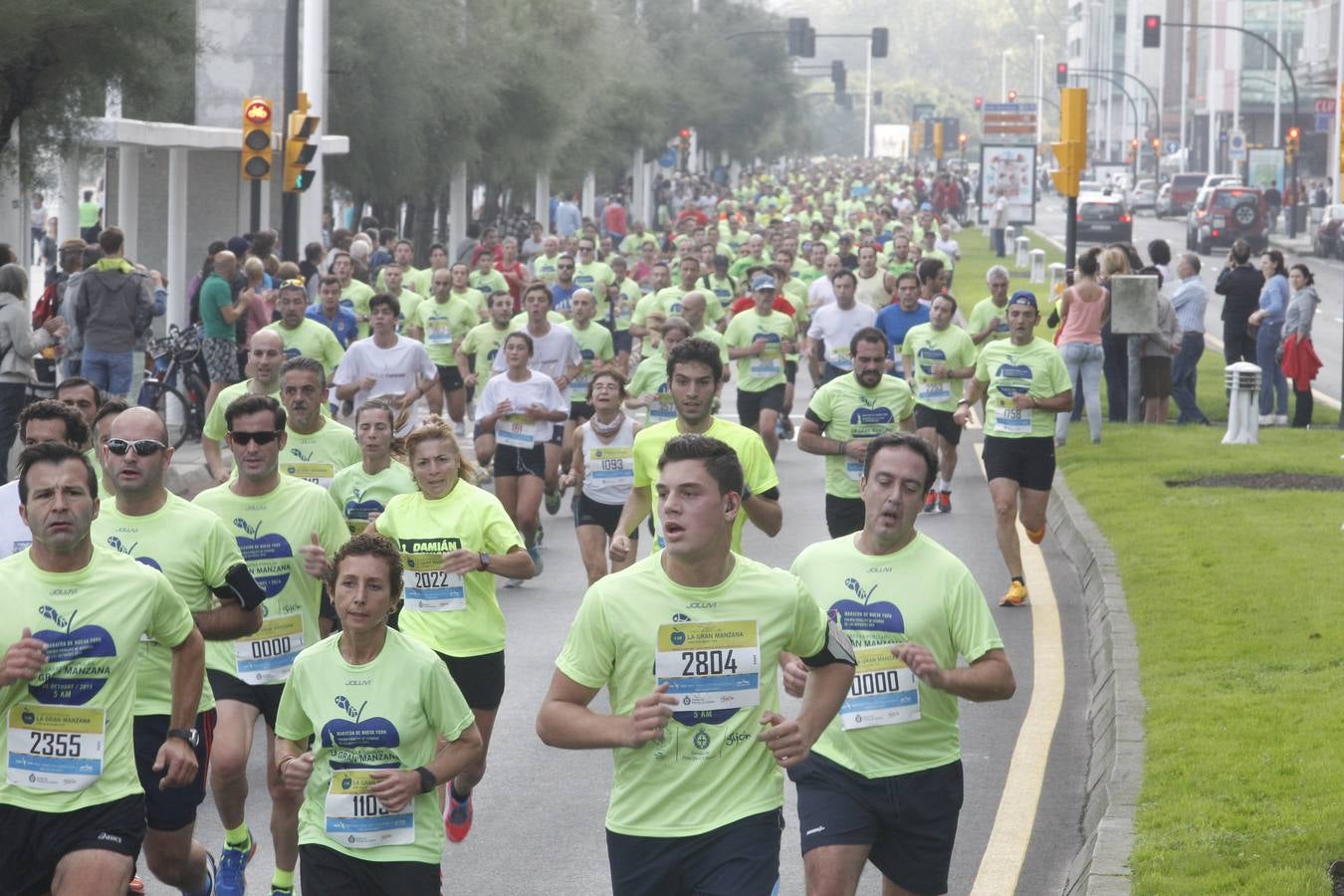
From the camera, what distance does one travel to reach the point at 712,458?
17.0ft

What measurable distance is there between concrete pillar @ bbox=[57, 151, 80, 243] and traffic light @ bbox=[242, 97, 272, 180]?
1596 mm

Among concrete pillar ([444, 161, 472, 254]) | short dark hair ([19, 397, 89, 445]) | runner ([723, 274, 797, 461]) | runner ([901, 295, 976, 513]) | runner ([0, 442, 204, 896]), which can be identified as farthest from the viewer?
concrete pillar ([444, 161, 472, 254])

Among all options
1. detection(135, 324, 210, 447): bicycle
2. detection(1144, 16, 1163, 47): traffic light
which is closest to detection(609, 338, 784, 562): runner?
detection(135, 324, 210, 447): bicycle

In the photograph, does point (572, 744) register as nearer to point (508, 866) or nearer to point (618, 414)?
point (508, 866)

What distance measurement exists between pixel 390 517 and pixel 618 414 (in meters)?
4.22

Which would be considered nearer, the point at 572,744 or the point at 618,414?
the point at 572,744

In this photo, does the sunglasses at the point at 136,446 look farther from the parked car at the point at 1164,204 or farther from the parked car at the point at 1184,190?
the parked car at the point at 1164,204

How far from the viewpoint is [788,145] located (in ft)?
457

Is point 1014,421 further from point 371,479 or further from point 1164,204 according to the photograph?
point 1164,204

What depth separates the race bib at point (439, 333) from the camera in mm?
19391

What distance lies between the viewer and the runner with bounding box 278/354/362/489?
966cm

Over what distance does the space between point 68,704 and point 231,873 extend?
5.50 feet

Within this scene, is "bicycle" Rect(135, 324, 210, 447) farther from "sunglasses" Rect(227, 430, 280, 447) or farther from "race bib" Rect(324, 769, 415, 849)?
"race bib" Rect(324, 769, 415, 849)

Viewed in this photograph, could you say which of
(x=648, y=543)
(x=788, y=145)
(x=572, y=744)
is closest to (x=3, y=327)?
(x=648, y=543)
